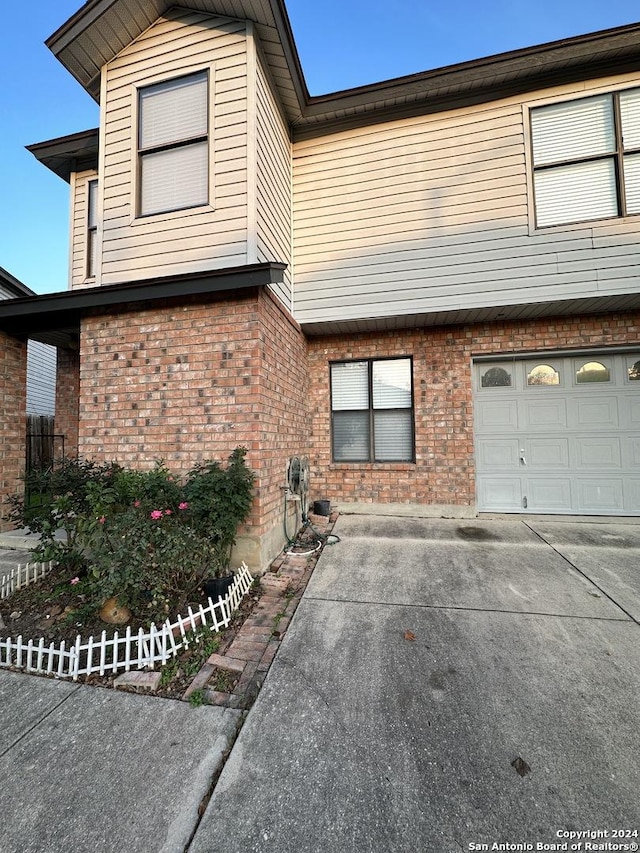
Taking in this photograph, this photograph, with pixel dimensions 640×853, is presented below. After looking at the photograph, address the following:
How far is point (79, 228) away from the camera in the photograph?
6.38m

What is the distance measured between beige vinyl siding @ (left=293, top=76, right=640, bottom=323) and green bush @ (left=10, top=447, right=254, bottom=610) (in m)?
3.10

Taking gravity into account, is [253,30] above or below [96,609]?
above

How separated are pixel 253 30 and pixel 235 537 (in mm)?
5754

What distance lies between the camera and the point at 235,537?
366 cm

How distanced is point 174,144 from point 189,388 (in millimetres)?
3083

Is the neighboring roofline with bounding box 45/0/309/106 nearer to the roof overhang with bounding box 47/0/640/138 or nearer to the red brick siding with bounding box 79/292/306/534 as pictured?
the roof overhang with bounding box 47/0/640/138

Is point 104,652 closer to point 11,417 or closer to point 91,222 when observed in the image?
point 11,417

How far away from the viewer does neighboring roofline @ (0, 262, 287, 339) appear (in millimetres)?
3707

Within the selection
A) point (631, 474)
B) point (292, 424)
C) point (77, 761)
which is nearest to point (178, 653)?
point (77, 761)

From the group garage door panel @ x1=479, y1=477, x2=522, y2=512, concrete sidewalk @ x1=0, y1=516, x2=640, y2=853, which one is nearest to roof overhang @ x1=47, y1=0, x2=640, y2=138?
garage door panel @ x1=479, y1=477, x2=522, y2=512

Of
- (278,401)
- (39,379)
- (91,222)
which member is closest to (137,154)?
(91,222)

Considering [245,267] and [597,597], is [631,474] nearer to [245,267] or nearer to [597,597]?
[597,597]

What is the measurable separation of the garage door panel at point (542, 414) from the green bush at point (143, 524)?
4.41 meters

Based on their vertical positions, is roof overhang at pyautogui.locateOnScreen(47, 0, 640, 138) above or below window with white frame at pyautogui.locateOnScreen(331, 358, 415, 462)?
above
